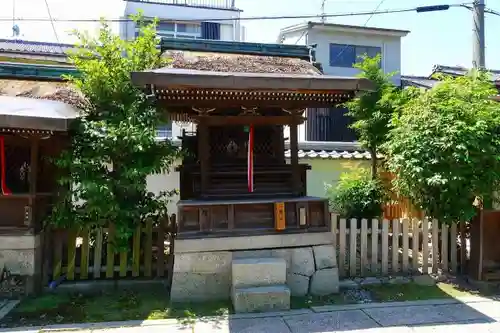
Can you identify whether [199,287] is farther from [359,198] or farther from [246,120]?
[359,198]

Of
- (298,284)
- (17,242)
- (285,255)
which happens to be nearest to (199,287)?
(285,255)

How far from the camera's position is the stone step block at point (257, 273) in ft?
19.0

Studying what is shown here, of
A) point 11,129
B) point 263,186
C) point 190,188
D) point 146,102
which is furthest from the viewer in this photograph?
point 190,188

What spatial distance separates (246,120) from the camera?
6684 mm

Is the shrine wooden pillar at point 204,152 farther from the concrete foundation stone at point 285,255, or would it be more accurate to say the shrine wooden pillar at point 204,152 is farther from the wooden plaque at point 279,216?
the concrete foundation stone at point 285,255

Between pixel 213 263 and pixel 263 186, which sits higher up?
pixel 263 186

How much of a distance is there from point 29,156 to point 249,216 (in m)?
4.14

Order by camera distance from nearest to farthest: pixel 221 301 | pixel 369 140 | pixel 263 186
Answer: pixel 221 301, pixel 263 186, pixel 369 140

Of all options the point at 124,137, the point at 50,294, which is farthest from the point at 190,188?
the point at 50,294

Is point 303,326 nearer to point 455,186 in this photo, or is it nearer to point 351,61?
point 455,186

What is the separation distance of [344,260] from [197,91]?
13.7ft

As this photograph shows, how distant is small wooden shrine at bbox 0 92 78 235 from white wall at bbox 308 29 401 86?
16.1 meters

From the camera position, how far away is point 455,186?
6.39m

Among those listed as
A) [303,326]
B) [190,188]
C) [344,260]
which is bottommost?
[303,326]
